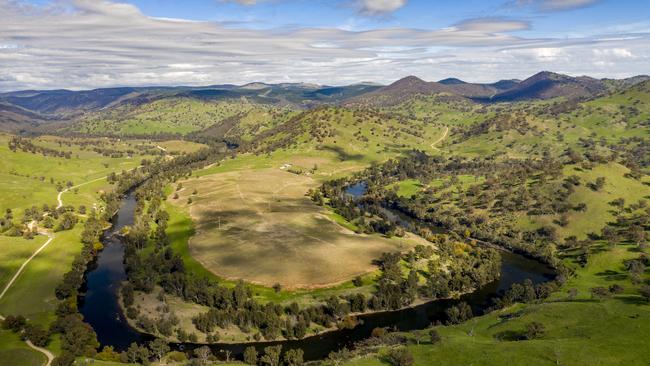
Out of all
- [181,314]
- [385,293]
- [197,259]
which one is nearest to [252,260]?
[197,259]

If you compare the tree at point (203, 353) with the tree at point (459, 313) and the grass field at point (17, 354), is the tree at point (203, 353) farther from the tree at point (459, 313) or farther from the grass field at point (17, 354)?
the tree at point (459, 313)

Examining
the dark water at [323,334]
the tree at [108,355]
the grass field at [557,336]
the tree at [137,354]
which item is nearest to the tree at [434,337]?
the grass field at [557,336]

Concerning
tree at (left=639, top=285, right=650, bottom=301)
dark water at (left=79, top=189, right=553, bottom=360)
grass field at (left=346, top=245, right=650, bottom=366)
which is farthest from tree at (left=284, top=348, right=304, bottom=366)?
tree at (left=639, top=285, right=650, bottom=301)

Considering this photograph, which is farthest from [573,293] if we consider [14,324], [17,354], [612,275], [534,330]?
[14,324]

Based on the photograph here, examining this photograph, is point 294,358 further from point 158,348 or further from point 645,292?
point 645,292

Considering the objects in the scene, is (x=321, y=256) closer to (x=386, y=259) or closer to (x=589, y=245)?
(x=386, y=259)

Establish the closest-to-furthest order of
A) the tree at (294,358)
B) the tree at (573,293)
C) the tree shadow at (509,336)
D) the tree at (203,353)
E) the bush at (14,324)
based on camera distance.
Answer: the tree at (294,358), the tree at (203,353), the tree shadow at (509,336), the bush at (14,324), the tree at (573,293)

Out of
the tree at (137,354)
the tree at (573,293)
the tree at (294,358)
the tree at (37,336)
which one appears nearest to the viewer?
the tree at (294,358)
